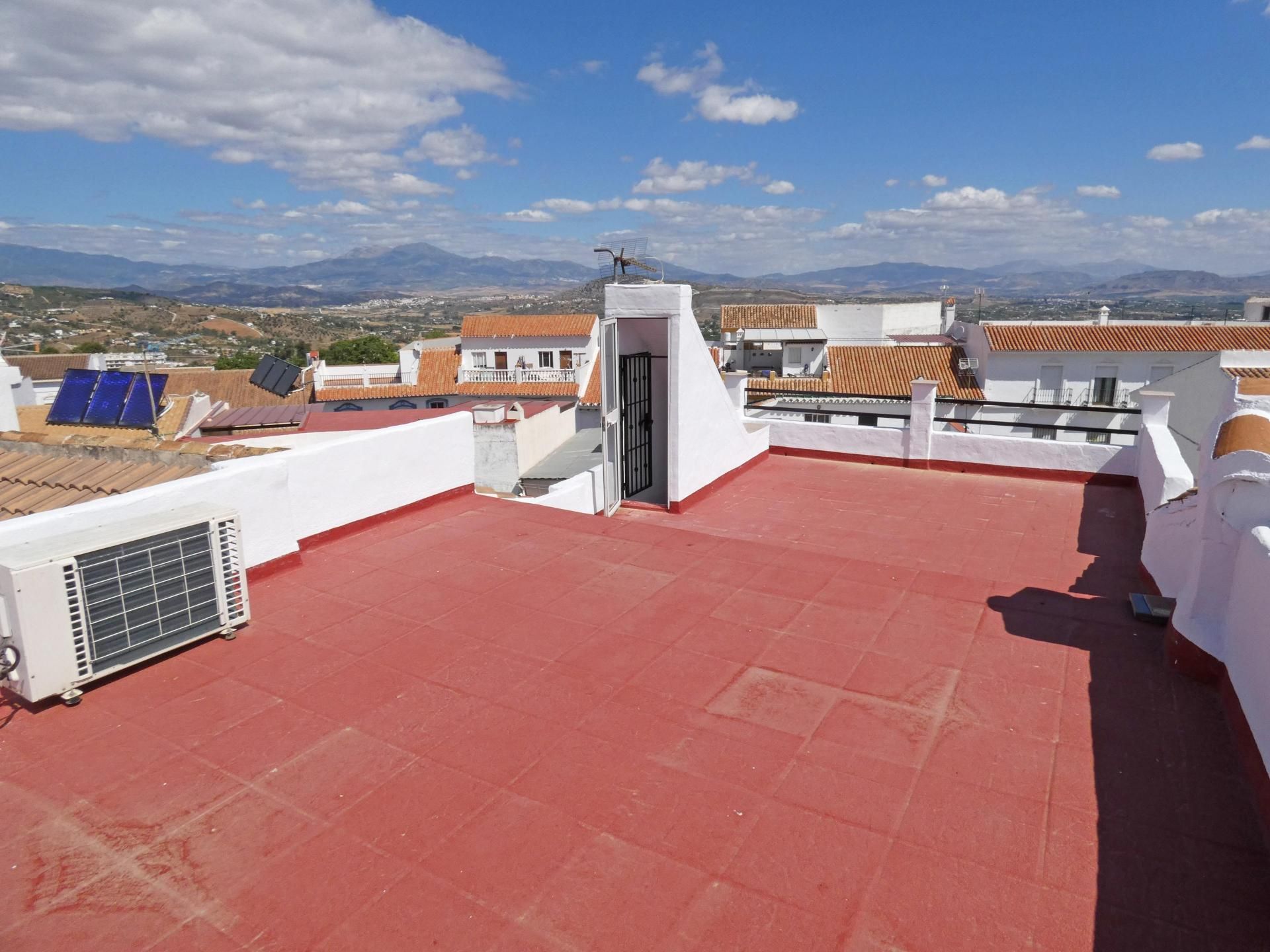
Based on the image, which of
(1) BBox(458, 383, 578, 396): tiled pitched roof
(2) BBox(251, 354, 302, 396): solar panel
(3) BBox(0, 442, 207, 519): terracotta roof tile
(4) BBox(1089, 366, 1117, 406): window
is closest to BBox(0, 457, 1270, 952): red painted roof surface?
(3) BBox(0, 442, 207, 519): terracotta roof tile

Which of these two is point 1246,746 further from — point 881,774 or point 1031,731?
point 881,774

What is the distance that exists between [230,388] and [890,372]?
3577 cm

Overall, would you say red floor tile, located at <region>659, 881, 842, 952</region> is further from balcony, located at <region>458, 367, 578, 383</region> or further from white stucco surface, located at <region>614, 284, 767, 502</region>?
balcony, located at <region>458, 367, 578, 383</region>

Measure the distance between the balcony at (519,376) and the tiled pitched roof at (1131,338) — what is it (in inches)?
849

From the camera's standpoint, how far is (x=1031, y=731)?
3730mm

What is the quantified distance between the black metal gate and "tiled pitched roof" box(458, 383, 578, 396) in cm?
3062

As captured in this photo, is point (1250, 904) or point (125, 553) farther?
point (125, 553)

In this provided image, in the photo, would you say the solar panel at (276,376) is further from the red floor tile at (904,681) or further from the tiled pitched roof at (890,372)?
the tiled pitched roof at (890,372)

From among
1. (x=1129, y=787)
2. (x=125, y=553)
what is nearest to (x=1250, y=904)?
(x=1129, y=787)

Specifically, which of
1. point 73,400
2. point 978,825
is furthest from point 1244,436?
point 73,400

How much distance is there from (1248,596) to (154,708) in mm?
5400

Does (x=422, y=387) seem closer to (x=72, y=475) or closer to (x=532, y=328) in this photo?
(x=532, y=328)

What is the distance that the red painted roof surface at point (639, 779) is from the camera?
8.54ft

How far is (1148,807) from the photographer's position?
3182mm
